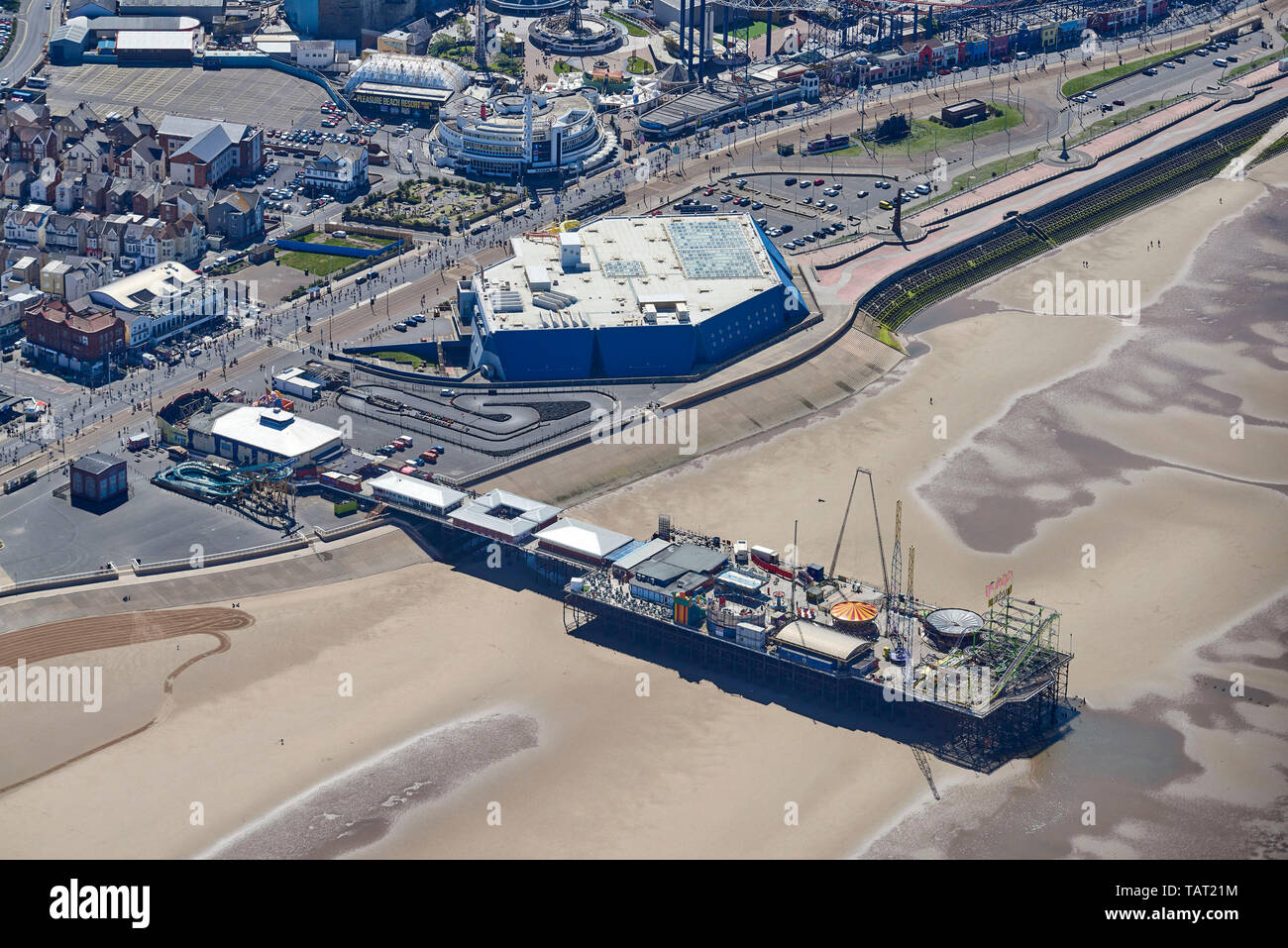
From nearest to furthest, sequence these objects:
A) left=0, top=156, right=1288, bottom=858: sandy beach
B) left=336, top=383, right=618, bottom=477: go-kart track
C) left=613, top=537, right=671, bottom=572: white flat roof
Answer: left=0, top=156, right=1288, bottom=858: sandy beach < left=613, top=537, right=671, bottom=572: white flat roof < left=336, top=383, right=618, bottom=477: go-kart track

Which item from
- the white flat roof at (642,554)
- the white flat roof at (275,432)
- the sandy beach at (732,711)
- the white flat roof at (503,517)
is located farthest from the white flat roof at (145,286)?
the white flat roof at (642,554)

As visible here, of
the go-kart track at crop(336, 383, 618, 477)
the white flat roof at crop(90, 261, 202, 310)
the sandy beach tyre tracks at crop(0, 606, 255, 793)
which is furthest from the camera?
the white flat roof at crop(90, 261, 202, 310)

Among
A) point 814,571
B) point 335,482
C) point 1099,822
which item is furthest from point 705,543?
point 1099,822

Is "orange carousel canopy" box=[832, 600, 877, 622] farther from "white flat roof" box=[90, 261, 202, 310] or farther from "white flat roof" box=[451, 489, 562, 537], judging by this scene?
"white flat roof" box=[90, 261, 202, 310]

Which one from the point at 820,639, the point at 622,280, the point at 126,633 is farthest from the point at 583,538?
the point at 622,280

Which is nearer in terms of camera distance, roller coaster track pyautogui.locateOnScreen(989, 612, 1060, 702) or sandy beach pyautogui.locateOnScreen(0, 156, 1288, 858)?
sandy beach pyautogui.locateOnScreen(0, 156, 1288, 858)

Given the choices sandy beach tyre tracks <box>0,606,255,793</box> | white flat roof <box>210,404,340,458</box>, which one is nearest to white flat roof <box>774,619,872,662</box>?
sandy beach tyre tracks <box>0,606,255,793</box>

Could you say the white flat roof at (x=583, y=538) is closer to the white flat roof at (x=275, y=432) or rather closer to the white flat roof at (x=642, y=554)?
the white flat roof at (x=642, y=554)

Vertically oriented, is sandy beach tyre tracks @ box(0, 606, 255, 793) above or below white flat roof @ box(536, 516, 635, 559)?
below
